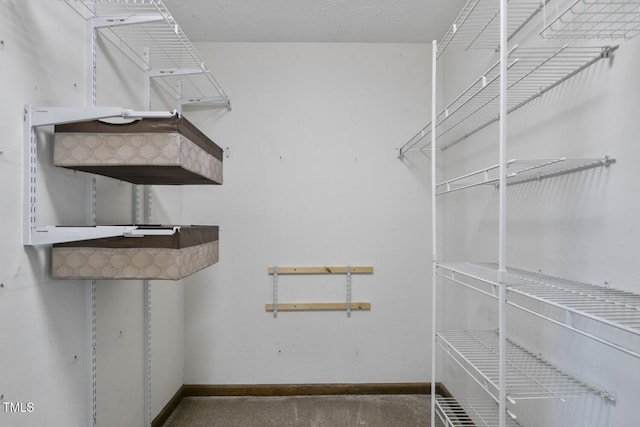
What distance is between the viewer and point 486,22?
151 centimetres

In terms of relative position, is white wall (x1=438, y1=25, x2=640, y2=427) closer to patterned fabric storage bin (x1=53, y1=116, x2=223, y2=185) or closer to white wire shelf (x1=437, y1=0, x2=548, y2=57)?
white wire shelf (x1=437, y1=0, x2=548, y2=57)

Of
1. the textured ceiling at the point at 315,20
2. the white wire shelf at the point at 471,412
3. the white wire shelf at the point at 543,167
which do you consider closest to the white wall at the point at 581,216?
the white wire shelf at the point at 543,167

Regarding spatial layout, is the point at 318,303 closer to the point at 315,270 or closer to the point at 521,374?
the point at 315,270

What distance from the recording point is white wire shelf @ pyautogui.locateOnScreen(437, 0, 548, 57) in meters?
1.23

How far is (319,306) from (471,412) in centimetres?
99

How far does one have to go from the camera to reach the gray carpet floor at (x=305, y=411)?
5.96ft

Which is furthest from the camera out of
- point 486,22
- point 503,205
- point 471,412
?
point 471,412

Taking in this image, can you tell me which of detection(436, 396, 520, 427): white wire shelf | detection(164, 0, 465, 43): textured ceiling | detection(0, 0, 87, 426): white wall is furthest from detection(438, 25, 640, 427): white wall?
detection(0, 0, 87, 426): white wall

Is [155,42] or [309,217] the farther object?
[309,217]

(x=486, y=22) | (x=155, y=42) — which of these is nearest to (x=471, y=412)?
(x=486, y=22)

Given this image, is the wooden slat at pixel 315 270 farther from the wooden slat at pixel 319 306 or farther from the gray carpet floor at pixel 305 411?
the gray carpet floor at pixel 305 411

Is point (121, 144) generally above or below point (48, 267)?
above

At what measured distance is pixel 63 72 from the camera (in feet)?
3.61

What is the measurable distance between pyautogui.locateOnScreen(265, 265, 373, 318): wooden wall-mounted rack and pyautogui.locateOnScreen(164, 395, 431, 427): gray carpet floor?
1.73 feet
